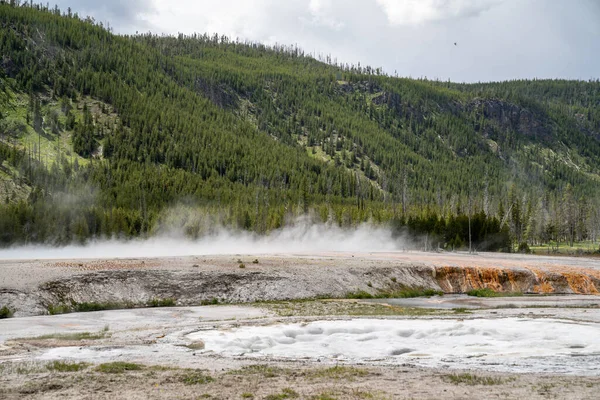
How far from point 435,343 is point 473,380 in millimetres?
7389

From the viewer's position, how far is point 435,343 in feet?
73.7

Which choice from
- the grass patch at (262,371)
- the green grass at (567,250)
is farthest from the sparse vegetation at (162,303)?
the green grass at (567,250)

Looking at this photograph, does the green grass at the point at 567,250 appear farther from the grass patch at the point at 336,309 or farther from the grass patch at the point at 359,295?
the grass patch at the point at 336,309

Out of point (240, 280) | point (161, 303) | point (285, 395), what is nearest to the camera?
point (285, 395)

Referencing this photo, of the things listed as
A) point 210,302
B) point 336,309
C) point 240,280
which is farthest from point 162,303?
point 336,309

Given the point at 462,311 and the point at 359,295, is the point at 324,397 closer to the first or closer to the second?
the point at 462,311

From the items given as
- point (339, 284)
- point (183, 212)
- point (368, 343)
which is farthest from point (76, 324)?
point (183, 212)

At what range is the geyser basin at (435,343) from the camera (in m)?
18.4

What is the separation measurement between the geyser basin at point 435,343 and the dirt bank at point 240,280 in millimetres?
14881

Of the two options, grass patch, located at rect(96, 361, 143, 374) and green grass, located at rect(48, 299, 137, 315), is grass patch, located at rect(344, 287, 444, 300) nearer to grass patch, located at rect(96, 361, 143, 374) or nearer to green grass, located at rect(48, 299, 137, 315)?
green grass, located at rect(48, 299, 137, 315)

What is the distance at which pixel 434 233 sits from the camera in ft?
343

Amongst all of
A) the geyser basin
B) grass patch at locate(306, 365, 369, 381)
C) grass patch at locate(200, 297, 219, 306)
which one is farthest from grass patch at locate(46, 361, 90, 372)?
grass patch at locate(200, 297, 219, 306)

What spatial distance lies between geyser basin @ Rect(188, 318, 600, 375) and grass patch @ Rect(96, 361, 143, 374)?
3.72m

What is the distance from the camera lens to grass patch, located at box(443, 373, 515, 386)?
1480 cm
